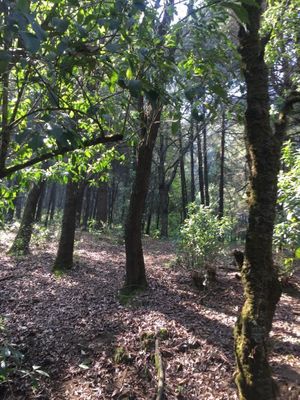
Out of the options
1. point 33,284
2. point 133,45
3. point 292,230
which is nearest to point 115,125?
point 133,45

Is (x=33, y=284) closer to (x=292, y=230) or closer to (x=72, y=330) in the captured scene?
(x=72, y=330)

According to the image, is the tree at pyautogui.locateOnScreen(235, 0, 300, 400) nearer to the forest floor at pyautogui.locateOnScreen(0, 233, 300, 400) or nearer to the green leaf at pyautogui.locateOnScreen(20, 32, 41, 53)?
the forest floor at pyautogui.locateOnScreen(0, 233, 300, 400)

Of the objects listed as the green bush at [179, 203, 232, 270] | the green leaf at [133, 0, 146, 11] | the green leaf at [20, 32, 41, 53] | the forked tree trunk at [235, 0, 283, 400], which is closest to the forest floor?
the green bush at [179, 203, 232, 270]

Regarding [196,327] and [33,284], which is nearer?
[196,327]

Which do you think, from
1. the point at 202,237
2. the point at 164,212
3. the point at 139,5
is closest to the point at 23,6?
the point at 139,5

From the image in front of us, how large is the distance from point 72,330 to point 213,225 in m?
4.01

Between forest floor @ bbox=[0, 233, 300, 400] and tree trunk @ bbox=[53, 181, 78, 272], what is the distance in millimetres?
482


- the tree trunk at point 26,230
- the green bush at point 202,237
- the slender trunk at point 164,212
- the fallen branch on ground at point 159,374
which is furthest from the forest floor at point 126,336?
the slender trunk at point 164,212

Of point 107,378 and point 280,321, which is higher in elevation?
point 280,321

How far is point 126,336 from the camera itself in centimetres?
575

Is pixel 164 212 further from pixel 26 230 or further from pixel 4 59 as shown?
pixel 4 59

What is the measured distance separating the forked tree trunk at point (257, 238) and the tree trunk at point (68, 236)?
22.9ft

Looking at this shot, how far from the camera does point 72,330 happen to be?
20.3 ft

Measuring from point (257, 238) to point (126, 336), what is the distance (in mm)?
3215
